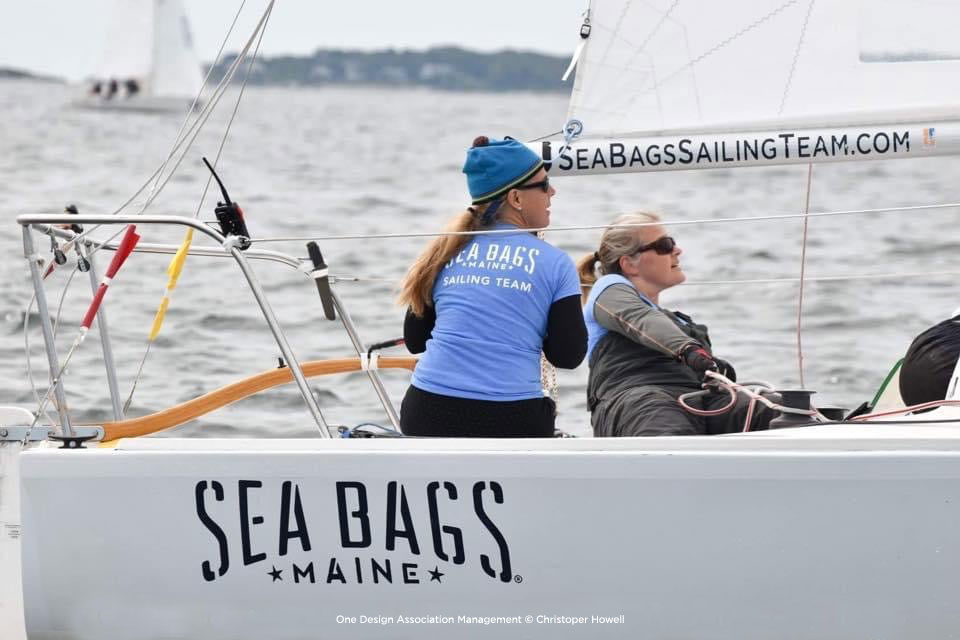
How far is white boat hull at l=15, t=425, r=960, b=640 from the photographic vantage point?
2.80 meters

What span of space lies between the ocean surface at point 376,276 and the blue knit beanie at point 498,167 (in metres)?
0.75

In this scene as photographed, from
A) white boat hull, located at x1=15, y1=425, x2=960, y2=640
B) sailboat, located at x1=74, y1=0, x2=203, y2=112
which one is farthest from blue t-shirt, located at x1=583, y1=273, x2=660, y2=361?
sailboat, located at x1=74, y1=0, x2=203, y2=112

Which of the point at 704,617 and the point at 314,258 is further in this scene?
the point at 314,258

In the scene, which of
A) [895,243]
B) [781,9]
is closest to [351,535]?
[781,9]

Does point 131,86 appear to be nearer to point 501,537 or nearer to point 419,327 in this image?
point 419,327

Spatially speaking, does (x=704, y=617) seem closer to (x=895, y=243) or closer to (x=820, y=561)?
(x=820, y=561)

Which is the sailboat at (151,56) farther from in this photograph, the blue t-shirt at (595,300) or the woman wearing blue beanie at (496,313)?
the woman wearing blue beanie at (496,313)

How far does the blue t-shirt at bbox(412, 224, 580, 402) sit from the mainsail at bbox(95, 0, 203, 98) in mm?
35422

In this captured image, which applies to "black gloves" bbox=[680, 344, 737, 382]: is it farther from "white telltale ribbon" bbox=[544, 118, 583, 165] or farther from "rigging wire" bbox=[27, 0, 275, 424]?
"rigging wire" bbox=[27, 0, 275, 424]

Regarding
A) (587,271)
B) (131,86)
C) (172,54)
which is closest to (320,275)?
(587,271)

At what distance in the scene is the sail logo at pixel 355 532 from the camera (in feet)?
9.43

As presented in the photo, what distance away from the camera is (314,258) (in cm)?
328

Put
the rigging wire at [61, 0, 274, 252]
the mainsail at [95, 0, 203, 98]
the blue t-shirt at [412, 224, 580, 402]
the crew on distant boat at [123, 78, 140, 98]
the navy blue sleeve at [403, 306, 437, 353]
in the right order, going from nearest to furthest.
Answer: the blue t-shirt at [412, 224, 580, 402], the navy blue sleeve at [403, 306, 437, 353], the rigging wire at [61, 0, 274, 252], the mainsail at [95, 0, 203, 98], the crew on distant boat at [123, 78, 140, 98]

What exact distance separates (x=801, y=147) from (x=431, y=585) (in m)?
1.29
